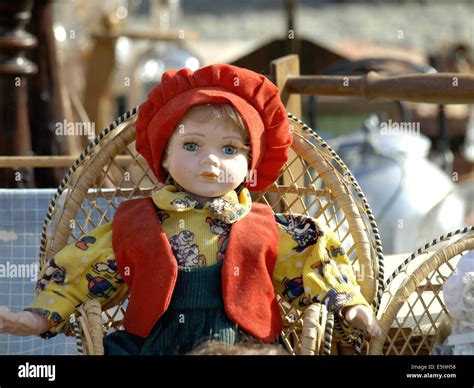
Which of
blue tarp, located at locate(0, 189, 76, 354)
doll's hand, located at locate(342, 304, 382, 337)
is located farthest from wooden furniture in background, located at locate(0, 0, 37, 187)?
doll's hand, located at locate(342, 304, 382, 337)

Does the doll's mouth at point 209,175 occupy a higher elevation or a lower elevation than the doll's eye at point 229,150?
lower

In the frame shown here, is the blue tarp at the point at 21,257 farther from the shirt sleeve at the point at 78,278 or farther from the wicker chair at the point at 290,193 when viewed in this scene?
the shirt sleeve at the point at 78,278

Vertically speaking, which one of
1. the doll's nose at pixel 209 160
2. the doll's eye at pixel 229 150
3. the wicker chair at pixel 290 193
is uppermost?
the doll's eye at pixel 229 150

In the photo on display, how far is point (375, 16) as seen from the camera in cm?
1478

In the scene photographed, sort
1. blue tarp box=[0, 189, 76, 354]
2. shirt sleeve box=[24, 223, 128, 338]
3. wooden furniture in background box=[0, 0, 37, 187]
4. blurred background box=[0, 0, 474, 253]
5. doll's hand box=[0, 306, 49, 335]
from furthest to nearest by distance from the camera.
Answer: blurred background box=[0, 0, 474, 253], wooden furniture in background box=[0, 0, 37, 187], blue tarp box=[0, 189, 76, 354], shirt sleeve box=[24, 223, 128, 338], doll's hand box=[0, 306, 49, 335]

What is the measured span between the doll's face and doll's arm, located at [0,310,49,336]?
40 centimetres

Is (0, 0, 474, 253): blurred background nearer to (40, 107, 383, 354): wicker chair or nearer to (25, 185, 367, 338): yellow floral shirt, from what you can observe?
(40, 107, 383, 354): wicker chair

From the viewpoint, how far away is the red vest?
6.95ft

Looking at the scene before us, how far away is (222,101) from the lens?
217 cm

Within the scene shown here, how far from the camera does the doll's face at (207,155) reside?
85.5 inches

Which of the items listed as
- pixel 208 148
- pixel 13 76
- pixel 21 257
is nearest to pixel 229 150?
pixel 208 148

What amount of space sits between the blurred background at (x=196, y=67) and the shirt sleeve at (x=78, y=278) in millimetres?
686

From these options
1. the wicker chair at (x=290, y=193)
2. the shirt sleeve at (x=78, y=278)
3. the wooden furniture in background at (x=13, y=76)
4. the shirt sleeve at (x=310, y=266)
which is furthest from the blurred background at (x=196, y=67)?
the shirt sleeve at (x=310, y=266)

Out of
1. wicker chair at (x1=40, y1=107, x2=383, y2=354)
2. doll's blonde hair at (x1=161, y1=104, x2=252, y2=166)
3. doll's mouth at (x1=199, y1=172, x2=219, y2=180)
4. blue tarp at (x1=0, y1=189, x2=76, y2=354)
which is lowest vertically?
blue tarp at (x1=0, y1=189, x2=76, y2=354)
